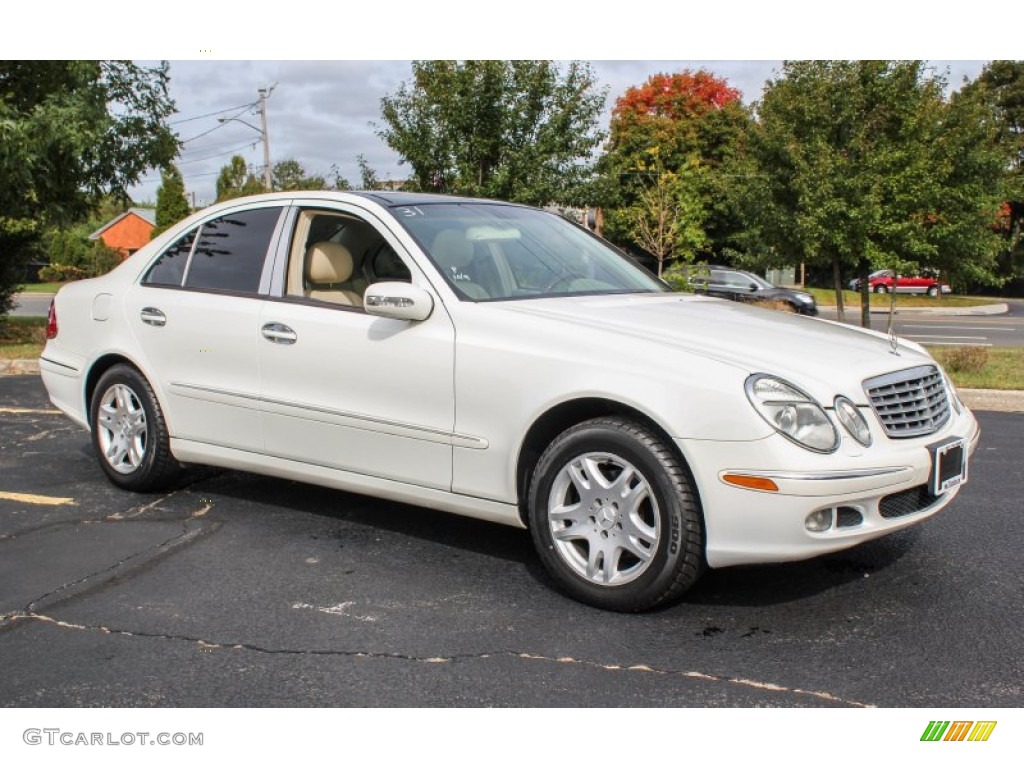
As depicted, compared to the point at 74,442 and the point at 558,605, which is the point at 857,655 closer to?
the point at 558,605

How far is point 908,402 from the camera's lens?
3967 millimetres

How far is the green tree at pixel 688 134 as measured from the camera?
44.6 meters

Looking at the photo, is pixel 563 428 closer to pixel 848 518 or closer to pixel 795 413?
pixel 795 413

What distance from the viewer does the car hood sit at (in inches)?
149

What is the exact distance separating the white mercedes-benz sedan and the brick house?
8060cm

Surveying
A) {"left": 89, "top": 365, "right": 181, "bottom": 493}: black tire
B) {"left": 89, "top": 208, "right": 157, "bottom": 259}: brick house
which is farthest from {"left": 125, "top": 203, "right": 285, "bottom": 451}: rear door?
{"left": 89, "top": 208, "right": 157, "bottom": 259}: brick house

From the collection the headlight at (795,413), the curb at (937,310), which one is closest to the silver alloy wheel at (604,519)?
the headlight at (795,413)

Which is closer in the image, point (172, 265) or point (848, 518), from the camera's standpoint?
point (848, 518)

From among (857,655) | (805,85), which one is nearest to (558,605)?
(857,655)

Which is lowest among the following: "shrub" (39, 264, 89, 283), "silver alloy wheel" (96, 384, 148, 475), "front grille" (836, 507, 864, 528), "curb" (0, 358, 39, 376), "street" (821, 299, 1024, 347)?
"shrub" (39, 264, 89, 283)

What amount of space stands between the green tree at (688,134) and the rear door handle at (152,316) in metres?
38.7

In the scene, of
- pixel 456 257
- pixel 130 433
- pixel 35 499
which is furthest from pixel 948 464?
pixel 35 499

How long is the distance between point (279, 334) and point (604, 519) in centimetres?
189

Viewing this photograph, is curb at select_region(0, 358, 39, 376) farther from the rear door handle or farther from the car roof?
the car roof
